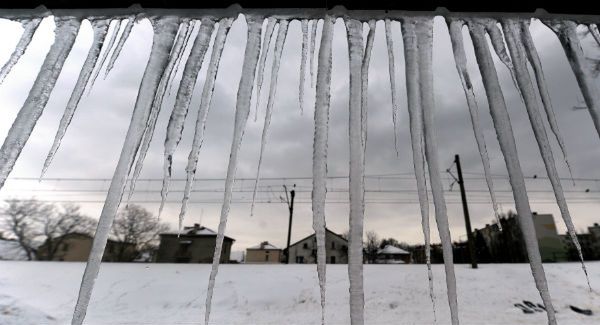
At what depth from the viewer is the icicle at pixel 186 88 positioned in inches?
70.2

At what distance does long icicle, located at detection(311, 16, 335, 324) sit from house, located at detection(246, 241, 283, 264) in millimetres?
54901

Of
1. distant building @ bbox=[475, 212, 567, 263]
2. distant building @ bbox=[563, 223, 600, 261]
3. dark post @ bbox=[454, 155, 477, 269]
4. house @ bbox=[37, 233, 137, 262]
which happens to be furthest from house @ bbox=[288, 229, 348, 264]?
dark post @ bbox=[454, 155, 477, 269]

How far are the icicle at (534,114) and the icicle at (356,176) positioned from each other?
805mm

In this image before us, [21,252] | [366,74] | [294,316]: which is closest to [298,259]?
[21,252]

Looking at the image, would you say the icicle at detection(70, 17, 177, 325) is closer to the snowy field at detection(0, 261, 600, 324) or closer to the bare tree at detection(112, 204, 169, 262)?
the snowy field at detection(0, 261, 600, 324)

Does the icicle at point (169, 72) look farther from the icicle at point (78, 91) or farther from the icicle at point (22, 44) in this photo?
the icicle at point (22, 44)

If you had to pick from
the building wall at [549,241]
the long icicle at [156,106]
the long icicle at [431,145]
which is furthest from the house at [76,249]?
the long icicle at [431,145]

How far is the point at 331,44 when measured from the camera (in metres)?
1.77

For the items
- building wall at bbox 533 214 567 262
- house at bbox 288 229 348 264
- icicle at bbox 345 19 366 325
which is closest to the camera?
icicle at bbox 345 19 366 325

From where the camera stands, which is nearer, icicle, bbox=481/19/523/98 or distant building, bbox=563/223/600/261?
icicle, bbox=481/19/523/98

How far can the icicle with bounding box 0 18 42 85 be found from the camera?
1.83 meters

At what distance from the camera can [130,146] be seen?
1.60 m

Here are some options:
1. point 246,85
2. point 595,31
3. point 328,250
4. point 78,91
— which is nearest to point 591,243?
point 328,250

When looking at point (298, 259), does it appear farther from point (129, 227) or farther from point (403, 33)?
point (403, 33)
